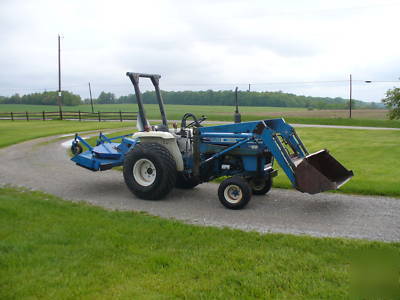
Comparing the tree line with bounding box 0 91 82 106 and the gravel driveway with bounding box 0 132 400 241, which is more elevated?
the tree line with bounding box 0 91 82 106

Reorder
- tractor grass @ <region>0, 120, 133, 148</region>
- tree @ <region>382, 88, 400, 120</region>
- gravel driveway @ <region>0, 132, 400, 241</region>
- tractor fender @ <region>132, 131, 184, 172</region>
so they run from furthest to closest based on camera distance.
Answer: tree @ <region>382, 88, 400, 120</region> → tractor grass @ <region>0, 120, 133, 148</region> → tractor fender @ <region>132, 131, 184, 172</region> → gravel driveway @ <region>0, 132, 400, 241</region>

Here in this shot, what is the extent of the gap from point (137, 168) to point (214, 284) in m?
4.55

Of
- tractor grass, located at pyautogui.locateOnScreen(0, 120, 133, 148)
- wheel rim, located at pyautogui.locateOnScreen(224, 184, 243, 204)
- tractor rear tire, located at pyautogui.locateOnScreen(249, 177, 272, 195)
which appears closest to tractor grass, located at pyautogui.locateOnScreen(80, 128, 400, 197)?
tractor rear tire, located at pyautogui.locateOnScreen(249, 177, 272, 195)

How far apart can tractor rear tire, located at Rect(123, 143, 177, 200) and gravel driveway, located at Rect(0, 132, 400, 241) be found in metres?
0.22

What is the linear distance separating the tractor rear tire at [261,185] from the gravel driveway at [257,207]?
189mm

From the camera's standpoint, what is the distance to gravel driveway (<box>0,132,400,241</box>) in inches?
254

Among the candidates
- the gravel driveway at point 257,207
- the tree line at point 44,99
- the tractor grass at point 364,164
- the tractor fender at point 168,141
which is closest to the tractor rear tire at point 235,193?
the gravel driveway at point 257,207

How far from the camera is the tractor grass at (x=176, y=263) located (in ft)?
13.9

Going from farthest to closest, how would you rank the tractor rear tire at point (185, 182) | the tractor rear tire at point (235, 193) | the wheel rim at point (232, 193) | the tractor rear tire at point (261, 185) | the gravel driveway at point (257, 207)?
1. the tractor rear tire at point (185, 182)
2. the tractor rear tire at point (261, 185)
3. the wheel rim at point (232, 193)
4. the tractor rear tire at point (235, 193)
5. the gravel driveway at point (257, 207)

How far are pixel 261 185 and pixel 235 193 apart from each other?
46.0 inches

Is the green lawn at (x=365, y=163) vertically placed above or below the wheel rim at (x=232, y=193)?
below

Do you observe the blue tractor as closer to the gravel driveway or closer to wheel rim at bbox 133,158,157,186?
wheel rim at bbox 133,158,157,186

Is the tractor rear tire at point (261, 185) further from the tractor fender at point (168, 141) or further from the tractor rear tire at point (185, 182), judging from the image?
the tractor fender at point (168, 141)

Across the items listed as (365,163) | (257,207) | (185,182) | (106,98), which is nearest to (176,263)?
(257,207)
